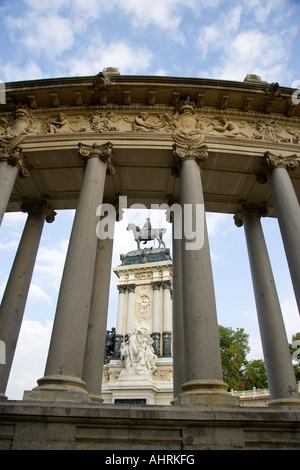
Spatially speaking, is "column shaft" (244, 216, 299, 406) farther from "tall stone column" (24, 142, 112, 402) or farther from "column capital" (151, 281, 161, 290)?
"column capital" (151, 281, 161, 290)

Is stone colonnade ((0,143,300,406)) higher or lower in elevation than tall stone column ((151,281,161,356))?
lower

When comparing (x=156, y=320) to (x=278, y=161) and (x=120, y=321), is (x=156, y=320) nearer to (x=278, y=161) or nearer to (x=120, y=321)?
(x=120, y=321)

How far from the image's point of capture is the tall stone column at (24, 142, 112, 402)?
1016cm

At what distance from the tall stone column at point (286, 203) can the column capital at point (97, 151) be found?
27.9 feet

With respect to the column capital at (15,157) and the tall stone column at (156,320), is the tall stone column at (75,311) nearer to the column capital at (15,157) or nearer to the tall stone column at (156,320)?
the column capital at (15,157)

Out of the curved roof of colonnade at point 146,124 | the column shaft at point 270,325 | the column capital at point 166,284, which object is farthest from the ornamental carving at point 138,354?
the curved roof of colonnade at point 146,124

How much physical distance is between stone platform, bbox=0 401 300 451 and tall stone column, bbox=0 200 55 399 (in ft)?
25.2

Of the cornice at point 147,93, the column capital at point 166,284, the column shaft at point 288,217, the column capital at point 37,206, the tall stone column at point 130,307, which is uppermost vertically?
the column capital at point 166,284

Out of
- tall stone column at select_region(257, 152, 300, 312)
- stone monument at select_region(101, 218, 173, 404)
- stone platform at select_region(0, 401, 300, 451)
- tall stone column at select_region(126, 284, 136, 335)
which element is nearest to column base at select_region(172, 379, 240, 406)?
A: stone platform at select_region(0, 401, 300, 451)

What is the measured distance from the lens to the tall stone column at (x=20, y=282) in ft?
52.5

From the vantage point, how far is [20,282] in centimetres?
1747

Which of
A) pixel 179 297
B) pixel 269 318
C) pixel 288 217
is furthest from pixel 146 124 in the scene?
pixel 269 318
